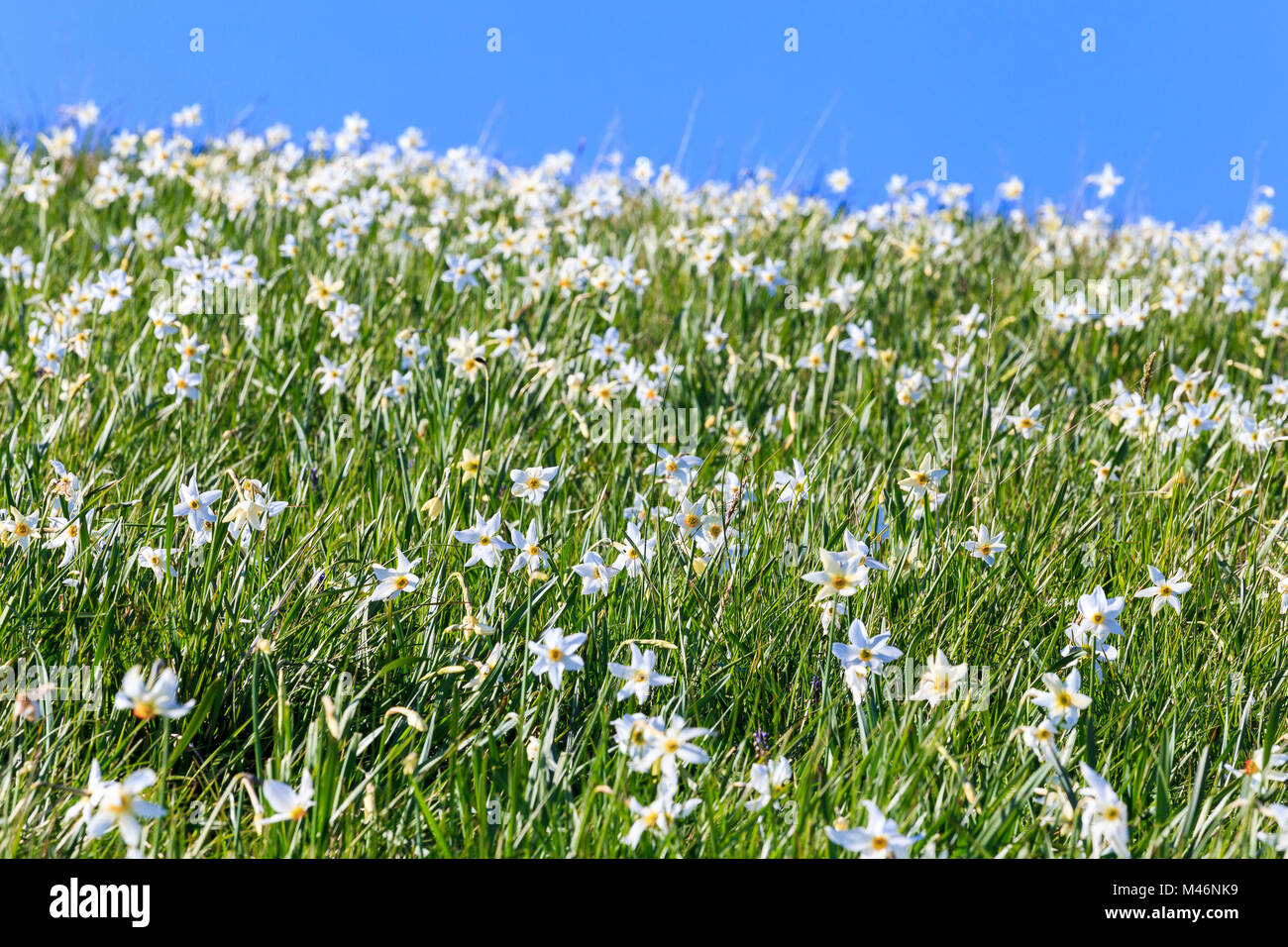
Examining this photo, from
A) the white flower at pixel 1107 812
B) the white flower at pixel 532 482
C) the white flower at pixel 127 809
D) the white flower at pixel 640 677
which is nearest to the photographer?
the white flower at pixel 127 809

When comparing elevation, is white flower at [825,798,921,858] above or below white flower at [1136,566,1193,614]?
below

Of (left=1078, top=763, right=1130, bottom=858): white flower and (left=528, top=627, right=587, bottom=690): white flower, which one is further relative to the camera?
(left=528, top=627, right=587, bottom=690): white flower

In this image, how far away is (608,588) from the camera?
108 inches

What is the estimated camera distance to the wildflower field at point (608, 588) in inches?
79.7

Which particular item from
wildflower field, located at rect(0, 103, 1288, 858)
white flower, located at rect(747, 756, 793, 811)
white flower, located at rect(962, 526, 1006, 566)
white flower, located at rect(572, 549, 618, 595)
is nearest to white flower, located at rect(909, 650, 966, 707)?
wildflower field, located at rect(0, 103, 1288, 858)

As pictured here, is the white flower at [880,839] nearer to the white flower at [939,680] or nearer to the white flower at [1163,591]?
the white flower at [939,680]

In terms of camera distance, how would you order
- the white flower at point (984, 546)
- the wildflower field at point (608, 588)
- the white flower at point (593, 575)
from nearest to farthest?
1. the wildflower field at point (608, 588)
2. the white flower at point (593, 575)
3. the white flower at point (984, 546)

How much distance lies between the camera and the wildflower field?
202 cm

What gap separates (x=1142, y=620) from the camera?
112 inches

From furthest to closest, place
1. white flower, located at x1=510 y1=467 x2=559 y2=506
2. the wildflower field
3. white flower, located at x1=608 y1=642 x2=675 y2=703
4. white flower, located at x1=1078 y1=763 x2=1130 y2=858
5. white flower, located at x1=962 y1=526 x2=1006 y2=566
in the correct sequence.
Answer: white flower, located at x1=510 y1=467 x2=559 y2=506, white flower, located at x1=962 y1=526 x2=1006 y2=566, white flower, located at x1=608 y1=642 x2=675 y2=703, the wildflower field, white flower, located at x1=1078 y1=763 x2=1130 y2=858

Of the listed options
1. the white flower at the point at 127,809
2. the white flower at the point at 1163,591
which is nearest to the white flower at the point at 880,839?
the white flower at the point at 127,809

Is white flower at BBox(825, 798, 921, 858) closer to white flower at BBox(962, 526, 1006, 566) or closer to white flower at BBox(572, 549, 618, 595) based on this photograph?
white flower at BBox(572, 549, 618, 595)

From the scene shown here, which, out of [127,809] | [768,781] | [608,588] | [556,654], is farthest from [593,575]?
[127,809]
